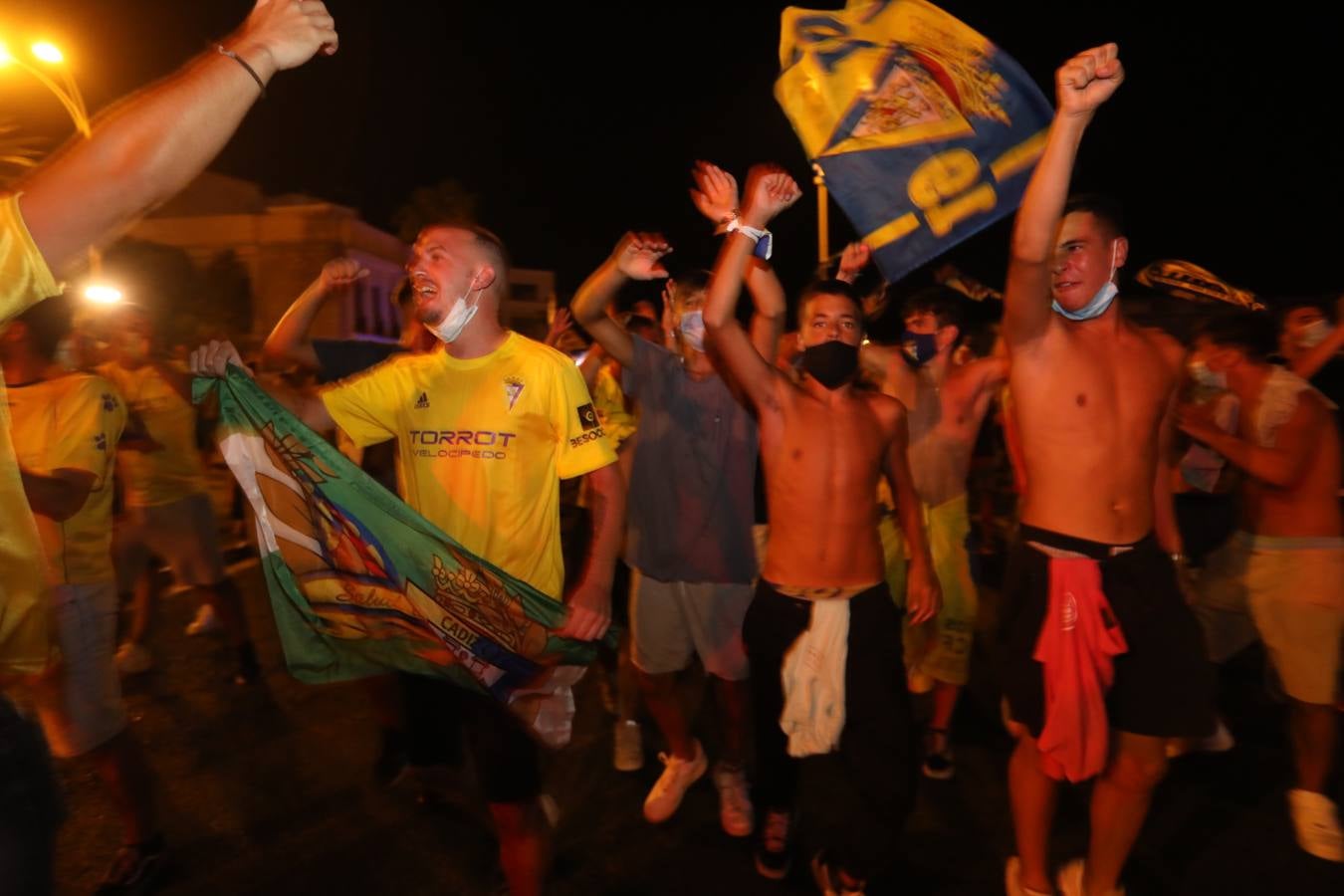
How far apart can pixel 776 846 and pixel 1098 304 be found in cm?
241

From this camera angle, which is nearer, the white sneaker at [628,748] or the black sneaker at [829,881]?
the black sneaker at [829,881]

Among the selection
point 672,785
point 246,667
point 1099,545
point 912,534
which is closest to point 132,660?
point 246,667

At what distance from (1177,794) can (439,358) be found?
390 cm

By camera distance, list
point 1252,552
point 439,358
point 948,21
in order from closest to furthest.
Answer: point 948,21, point 439,358, point 1252,552

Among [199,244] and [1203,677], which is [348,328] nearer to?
[199,244]

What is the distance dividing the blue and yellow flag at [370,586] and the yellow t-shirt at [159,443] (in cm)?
316

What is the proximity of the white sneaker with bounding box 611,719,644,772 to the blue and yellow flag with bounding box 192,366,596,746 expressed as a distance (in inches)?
62.4

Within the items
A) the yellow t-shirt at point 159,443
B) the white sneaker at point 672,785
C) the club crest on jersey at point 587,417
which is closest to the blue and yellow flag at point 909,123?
the club crest on jersey at point 587,417

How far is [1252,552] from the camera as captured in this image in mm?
3904

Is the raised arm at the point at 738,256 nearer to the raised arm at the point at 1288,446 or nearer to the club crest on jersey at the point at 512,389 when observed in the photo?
the club crest on jersey at the point at 512,389

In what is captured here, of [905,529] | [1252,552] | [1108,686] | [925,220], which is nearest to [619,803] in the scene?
[905,529]

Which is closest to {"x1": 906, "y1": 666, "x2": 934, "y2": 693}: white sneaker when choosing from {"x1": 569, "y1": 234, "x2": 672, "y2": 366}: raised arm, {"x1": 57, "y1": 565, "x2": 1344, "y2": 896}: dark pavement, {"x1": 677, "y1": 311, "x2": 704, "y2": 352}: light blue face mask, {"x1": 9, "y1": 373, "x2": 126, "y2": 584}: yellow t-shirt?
{"x1": 57, "y1": 565, "x2": 1344, "y2": 896}: dark pavement

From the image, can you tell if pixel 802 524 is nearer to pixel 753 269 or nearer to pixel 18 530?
pixel 753 269

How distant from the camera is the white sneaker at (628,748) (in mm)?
4309
